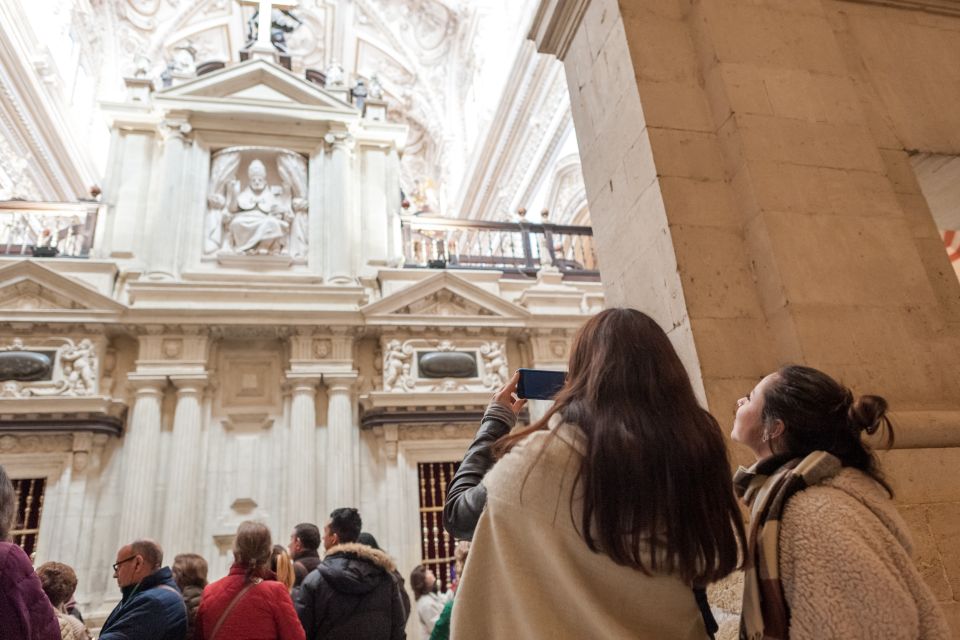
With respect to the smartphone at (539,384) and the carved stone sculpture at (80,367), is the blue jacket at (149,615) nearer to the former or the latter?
the smartphone at (539,384)

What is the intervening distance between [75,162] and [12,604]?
14.9 meters

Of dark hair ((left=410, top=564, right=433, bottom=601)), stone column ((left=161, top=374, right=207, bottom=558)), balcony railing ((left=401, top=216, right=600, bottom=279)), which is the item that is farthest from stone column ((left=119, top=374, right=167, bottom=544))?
balcony railing ((left=401, top=216, right=600, bottom=279))

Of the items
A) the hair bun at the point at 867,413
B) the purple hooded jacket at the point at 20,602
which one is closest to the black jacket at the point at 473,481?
the hair bun at the point at 867,413

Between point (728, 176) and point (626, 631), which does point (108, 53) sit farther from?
point (626, 631)

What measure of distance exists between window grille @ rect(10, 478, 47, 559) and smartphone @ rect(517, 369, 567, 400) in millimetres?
6945

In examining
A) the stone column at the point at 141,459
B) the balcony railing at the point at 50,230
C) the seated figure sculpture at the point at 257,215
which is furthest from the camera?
the seated figure sculpture at the point at 257,215

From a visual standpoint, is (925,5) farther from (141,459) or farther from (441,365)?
(141,459)

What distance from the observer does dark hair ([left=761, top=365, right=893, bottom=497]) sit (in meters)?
1.30

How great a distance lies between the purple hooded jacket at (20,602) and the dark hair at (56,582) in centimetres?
106

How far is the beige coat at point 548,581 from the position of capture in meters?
1.08

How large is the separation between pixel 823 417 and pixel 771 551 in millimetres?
302

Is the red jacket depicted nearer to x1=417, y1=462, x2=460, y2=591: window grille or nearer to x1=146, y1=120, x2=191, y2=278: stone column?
x1=417, y1=462, x2=460, y2=591: window grille

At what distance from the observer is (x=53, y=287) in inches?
280

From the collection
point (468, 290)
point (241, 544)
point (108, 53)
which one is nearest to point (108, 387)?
point (468, 290)
